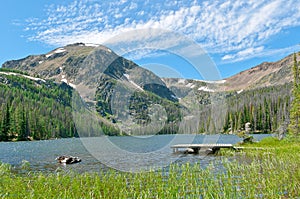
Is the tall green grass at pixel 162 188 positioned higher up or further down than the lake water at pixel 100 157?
higher up

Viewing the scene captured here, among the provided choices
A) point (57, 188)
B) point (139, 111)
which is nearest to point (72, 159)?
point (139, 111)

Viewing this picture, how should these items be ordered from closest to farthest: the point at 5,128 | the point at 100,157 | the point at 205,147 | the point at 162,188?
the point at 162,188
the point at 100,157
the point at 205,147
the point at 5,128

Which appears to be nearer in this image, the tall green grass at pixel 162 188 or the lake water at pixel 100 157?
the tall green grass at pixel 162 188

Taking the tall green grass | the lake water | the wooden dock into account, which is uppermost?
the tall green grass

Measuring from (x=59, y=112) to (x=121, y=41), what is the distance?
164m

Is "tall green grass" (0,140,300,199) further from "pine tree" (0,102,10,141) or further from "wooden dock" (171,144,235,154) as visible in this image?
"pine tree" (0,102,10,141)

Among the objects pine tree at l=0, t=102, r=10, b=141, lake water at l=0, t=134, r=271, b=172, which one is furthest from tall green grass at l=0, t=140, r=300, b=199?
pine tree at l=0, t=102, r=10, b=141

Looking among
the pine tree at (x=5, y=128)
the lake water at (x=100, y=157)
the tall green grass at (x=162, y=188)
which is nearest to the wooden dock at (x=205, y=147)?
the lake water at (x=100, y=157)

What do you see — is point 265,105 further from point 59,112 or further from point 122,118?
point 122,118

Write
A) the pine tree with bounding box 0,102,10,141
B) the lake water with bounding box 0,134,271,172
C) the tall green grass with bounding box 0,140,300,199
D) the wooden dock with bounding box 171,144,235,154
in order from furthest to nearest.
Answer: the pine tree with bounding box 0,102,10,141 → the wooden dock with bounding box 171,144,235,154 → the lake water with bounding box 0,134,271,172 → the tall green grass with bounding box 0,140,300,199

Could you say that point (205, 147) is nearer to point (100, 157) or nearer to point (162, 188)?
point (100, 157)

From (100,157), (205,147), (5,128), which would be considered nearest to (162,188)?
(100,157)

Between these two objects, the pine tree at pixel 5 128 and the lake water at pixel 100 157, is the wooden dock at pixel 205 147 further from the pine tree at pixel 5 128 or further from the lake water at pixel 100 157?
the pine tree at pixel 5 128

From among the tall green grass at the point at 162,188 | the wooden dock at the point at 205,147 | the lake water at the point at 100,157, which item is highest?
the tall green grass at the point at 162,188
